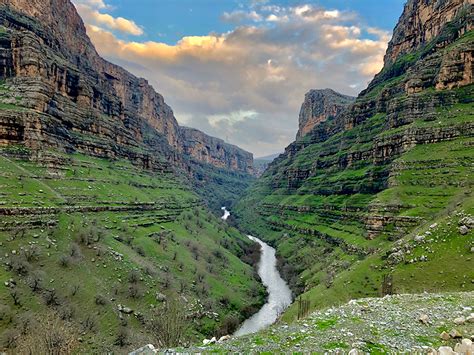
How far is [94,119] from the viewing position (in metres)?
106

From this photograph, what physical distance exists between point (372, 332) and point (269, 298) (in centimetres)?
5923

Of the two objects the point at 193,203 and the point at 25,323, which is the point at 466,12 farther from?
the point at 25,323

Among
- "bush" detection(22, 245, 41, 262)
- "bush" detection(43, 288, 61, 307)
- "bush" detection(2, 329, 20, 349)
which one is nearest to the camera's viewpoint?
"bush" detection(2, 329, 20, 349)

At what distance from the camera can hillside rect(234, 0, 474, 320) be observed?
147ft

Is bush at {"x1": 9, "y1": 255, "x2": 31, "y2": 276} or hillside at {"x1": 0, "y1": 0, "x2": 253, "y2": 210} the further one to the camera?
hillside at {"x1": 0, "y1": 0, "x2": 253, "y2": 210}

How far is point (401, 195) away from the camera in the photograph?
2702 inches

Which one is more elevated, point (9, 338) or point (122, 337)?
point (9, 338)

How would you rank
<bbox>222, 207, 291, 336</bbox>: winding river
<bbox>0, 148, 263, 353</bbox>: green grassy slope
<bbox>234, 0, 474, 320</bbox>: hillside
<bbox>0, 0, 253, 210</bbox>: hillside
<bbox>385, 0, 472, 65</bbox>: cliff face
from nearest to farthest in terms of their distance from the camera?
<bbox>0, 148, 263, 353</bbox>: green grassy slope
<bbox>234, 0, 474, 320</bbox>: hillside
<bbox>222, 207, 291, 336</bbox>: winding river
<bbox>0, 0, 253, 210</bbox>: hillside
<bbox>385, 0, 472, 65</bbox>: cliff face

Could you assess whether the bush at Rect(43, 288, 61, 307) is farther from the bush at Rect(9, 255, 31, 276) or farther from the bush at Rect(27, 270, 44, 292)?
the bush at Rect(9, 255, 31, 276)

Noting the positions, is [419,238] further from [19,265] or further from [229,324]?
[19,265]

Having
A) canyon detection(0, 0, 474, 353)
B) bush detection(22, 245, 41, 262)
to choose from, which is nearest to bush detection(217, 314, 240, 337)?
canyon detection(0, 0, 474, 353)

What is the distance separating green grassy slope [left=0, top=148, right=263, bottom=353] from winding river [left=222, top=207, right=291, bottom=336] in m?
2.55

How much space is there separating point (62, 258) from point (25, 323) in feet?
45.3

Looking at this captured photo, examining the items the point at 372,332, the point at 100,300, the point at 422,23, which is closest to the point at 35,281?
the point at 100,300
